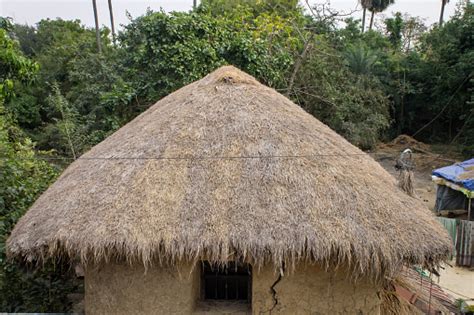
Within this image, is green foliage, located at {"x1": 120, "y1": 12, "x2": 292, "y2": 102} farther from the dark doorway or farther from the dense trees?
the dark doorway

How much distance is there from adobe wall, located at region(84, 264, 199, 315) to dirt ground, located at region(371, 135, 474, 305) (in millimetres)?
6714

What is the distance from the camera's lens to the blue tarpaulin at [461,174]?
43.1 ft

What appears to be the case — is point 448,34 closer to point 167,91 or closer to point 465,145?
point 465,145

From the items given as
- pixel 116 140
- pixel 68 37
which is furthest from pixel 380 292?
pixel 68 37

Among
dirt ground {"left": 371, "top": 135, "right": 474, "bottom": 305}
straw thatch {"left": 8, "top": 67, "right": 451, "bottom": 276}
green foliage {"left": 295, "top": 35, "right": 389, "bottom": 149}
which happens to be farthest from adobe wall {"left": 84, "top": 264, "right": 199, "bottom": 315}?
green foliage {"left": 295, "top": 35, "right": 389, "bottom": 149}

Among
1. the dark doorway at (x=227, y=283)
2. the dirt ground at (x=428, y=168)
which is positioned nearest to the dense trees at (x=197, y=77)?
the dirt ground at (x=428, y=168)

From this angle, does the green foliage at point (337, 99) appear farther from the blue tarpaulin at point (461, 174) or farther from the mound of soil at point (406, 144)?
the mound of soil at point (406, 144)

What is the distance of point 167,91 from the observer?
11805 mm

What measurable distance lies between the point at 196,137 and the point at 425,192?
1368 cm

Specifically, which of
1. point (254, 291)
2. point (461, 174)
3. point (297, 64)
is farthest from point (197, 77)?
point (461, 174)

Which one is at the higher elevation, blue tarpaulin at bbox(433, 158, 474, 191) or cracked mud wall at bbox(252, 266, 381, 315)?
blue tarpaulin at bbox(433, 158, 474, 191)

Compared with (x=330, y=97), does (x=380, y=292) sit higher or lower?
lower

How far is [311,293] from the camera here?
5.65m

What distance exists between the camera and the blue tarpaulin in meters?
13.1
